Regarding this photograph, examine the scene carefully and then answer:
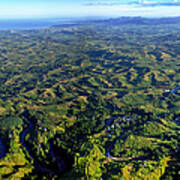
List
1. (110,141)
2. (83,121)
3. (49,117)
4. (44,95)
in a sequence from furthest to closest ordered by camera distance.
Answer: (44,95), (49,117), (83,121), (110,141)

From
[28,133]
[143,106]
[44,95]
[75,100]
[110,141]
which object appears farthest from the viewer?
[44,95]

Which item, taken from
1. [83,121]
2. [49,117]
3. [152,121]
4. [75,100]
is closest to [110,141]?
[83,121]

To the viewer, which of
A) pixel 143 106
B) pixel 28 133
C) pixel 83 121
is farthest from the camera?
pixel 143 106

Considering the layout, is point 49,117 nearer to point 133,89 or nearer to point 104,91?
point 104,91

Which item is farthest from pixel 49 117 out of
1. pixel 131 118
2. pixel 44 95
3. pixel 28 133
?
pixel 131 118

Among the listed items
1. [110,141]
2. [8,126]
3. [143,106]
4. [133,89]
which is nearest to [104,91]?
[133,89]

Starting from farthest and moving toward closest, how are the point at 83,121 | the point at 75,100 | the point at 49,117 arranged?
the point at 75,100
the point at 49,117
the point at 83,121

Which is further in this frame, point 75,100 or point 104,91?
point 104,91

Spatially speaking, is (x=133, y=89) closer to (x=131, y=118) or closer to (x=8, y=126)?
(x=131, y=118)

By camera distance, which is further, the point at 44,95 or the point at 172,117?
the point at 44,95
